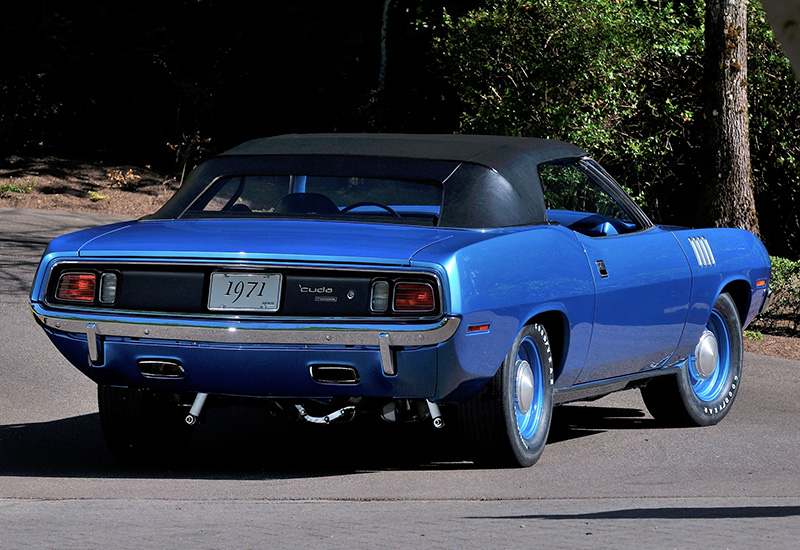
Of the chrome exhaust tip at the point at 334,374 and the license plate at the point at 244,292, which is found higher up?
the license plate at the point at 244,292

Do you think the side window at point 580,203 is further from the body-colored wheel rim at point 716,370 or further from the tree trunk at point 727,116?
the tree trunk at point 727,116

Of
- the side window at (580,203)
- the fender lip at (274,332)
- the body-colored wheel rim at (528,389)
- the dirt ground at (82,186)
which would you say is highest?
the side window at (580,203)

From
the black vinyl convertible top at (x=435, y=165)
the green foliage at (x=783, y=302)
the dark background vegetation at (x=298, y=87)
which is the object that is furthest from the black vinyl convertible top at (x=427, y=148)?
the dark background vegetation at (x=298, y=87)

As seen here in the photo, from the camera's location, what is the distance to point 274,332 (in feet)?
17.8

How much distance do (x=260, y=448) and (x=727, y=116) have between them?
359 inches

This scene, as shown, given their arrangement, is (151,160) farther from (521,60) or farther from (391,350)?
(391,350)

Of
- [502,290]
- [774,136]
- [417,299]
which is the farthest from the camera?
[774,136]

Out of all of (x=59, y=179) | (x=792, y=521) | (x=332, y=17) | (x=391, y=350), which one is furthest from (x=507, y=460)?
(x=332, y=17)

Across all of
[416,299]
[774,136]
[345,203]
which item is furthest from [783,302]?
[416,299]

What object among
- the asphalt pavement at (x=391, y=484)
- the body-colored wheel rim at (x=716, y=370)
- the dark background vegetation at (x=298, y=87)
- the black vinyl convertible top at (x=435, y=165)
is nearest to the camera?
the asphalt pavement at (x=391, y=484)

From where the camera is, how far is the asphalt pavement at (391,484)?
14.9 ft

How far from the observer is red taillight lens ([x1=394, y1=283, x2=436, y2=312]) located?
5.36 meters

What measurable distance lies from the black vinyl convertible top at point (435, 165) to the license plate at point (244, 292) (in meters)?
0.93

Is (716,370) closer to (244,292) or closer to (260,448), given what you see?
(260,448)
